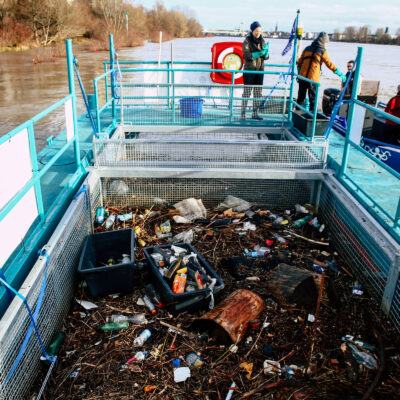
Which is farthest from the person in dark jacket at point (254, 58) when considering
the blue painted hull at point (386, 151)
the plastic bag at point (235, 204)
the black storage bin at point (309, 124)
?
the plastic bag at point (235, 204)

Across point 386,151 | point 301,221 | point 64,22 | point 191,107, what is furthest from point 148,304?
point 64,22

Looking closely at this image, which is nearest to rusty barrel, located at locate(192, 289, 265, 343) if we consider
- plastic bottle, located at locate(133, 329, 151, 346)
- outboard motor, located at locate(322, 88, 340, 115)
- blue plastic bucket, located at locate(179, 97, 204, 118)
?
plastic bottle, located at locate(133, 329, 151, 346)

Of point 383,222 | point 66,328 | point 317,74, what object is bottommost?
point 66,328

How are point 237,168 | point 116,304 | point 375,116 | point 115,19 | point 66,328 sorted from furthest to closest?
point 115,19 < point 375,116 < point 237,168 < point 116,304 < point 66,328

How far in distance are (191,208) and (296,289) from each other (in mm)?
2139

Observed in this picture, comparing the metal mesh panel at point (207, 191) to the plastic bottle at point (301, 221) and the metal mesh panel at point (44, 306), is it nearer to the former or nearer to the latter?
the plastic bottle at point (301, 221)

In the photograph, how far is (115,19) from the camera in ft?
177

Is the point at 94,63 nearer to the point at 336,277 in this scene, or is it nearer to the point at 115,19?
the point at 115,19

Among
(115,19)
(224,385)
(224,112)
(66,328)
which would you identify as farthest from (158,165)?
(115,19)

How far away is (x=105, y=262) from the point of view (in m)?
4.55

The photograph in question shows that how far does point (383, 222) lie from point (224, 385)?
7.25ft

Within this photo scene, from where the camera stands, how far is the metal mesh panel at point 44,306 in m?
2.51

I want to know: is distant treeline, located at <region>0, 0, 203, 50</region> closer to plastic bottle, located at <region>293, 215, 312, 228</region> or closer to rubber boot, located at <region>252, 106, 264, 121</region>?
rubber boot, located at <region>252, 106, 264, 121</region>

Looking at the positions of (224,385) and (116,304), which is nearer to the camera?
(224,385)
